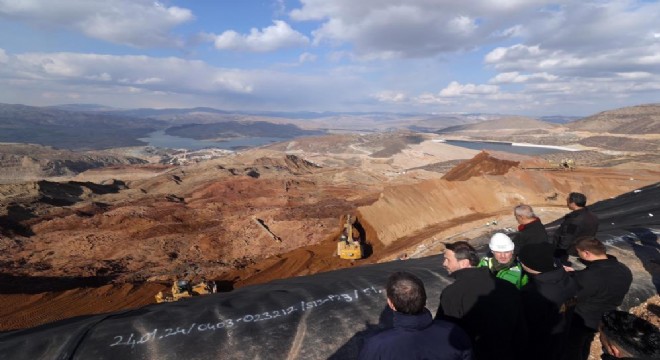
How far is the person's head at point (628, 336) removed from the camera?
4.83 m

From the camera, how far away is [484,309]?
3225 mm

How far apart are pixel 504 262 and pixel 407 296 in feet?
6.13

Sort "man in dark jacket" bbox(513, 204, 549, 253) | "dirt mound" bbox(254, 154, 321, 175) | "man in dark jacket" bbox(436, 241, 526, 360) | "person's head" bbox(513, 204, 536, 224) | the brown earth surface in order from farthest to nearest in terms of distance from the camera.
→ 1. "dirt mound" bbox(254, 154, 321, 175)
2. the brown earth surface
3. "person's head" bbox(513, 204, 536, 224)
4. "man in dark jacket" bbox(513, 204, 549, 253)
5. "man in dark jacket" bbox(436, 241, 526, 360)

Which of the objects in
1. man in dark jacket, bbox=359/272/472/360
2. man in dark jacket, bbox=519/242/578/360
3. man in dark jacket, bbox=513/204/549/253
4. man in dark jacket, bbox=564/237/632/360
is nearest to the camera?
man in dark jacket, bbox=359/272/472/360

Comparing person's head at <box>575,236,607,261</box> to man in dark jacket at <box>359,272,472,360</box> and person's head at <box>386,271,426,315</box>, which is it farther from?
person's head at <box>386,271,426,315</box>

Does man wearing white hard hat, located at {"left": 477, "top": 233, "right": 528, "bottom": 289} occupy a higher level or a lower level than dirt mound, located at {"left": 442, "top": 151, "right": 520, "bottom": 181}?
higher

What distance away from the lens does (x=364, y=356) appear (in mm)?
2588

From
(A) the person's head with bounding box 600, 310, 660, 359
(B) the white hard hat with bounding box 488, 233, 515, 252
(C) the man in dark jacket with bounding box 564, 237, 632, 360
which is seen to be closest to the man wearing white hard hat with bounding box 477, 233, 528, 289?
(B) the white hard hat with bounding box 488, 233, 515, 252

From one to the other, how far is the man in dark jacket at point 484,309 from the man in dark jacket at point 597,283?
1.83 m

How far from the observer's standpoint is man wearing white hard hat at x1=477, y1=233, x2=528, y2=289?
153 inches

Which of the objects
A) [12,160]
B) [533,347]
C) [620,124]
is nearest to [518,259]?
[533,347]

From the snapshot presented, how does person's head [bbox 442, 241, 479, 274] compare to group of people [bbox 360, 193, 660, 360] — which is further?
person's head [bbox 442, 241, 479, 274]

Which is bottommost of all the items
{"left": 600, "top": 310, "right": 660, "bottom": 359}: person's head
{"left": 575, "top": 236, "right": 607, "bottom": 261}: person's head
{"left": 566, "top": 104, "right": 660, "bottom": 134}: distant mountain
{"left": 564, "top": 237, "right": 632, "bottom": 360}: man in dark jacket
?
{"left": 600, "top": 310, "right": 660, "bottom": 359}: person's head

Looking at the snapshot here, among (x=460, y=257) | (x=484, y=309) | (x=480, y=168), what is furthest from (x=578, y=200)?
(x=480, y=168)
